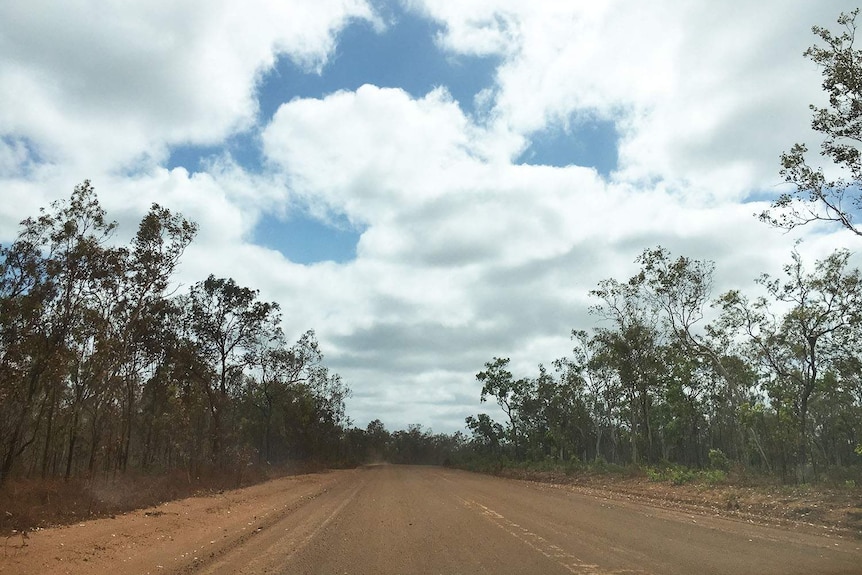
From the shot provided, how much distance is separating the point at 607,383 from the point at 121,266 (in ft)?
123

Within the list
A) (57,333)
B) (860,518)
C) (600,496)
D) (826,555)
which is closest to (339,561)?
(826,555)

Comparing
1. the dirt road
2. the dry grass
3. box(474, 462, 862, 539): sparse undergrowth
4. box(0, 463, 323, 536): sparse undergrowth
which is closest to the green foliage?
box(474, 462, 862, 539): sparse undergrowth

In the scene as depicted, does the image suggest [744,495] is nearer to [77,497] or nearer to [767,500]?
[767,500]

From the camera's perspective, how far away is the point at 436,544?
11445mm

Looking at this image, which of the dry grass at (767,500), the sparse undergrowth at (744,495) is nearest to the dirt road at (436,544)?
the dry grass at (767,500)

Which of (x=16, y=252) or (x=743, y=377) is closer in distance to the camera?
(x=16, y=252)

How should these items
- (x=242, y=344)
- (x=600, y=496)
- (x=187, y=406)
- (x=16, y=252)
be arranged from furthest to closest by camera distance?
(x=242, y=344)
(x=187, y=406)
(x=600, y=496)
(x=16, y=252)

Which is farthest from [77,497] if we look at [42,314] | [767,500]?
[767,500]

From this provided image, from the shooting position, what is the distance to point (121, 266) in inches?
862

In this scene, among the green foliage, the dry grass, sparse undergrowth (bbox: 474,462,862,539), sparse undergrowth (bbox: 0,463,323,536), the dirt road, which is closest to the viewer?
the dirt road

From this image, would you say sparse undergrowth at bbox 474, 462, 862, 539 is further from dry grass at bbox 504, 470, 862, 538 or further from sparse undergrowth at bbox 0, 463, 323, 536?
sparse undergrowth at bbox 0, 463, 323, 536

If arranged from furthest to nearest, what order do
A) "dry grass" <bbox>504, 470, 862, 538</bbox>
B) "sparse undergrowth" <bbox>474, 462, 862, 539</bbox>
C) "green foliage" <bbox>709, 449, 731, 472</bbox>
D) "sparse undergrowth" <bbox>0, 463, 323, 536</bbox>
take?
1. "green foliage" <bbox>709, 449, 731, 472</bbox>
2. "sparse undergrowth" <bbox>474, 462, 862, 539</bbox>
3. "dry grass" <bbox>504, 470, 862, 538</bbox>
4. "sparse undergrowth" <bbox>0, 463, 323, 536</bbox>

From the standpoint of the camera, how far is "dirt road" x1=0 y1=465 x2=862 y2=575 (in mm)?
9266

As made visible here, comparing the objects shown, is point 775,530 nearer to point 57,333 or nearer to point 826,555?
point 826,555
